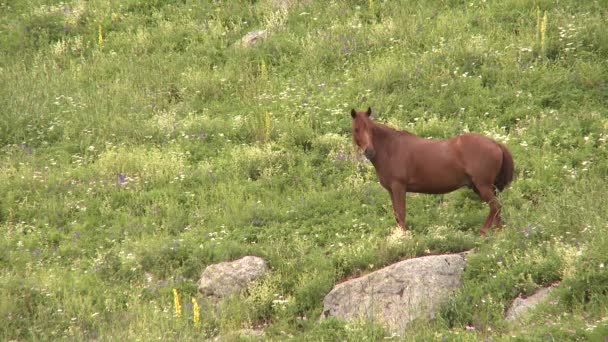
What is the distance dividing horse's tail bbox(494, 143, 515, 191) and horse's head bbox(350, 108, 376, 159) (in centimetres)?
175

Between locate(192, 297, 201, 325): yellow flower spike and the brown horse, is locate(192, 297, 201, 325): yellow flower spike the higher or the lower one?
the lower one

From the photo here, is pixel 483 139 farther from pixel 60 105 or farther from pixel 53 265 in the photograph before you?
pixel 60 105

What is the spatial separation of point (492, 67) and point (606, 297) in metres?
8.32

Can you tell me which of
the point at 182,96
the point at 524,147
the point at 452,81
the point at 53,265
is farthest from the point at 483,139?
the point at 182,96

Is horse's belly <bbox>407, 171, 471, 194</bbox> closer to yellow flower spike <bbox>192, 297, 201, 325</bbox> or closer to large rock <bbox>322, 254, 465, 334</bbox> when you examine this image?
large rock <bbox>322, 254, 465, 334</bbox>

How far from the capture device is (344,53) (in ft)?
64.8

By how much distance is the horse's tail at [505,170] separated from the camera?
13.2 meters

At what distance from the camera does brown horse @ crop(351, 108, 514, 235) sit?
13094 millimetres

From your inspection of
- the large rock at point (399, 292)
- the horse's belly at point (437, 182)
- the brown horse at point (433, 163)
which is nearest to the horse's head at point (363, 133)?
the brown horse at point (433, 163)

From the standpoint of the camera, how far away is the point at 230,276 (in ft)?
42.4

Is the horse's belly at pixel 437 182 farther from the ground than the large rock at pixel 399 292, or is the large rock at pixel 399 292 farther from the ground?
the horse's belly at pixel 437 182

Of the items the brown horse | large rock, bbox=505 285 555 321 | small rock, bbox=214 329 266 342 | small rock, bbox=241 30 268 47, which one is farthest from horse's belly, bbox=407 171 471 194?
small rock, bbox=241 30 268 47

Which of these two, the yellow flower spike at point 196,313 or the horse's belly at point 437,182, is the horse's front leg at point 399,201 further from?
the yellow flower spike at point 196,313

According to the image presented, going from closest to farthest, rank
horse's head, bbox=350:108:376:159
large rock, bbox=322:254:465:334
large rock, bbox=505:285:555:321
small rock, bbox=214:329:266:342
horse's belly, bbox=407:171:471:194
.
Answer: large rock, bbox=505:285:555:321 → small rock, bbox=214:329:266:342 → large rock, bbox=322:254:465:334 → horse's head, bbox=350:108:376:159 → horse's belly, bbox=407:171:471:194
